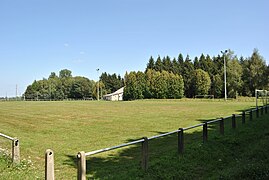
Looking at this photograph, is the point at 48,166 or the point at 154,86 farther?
the point at 154,86

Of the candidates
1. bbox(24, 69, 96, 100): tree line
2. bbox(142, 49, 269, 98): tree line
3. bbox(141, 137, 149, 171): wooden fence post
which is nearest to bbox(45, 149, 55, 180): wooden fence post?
bbox(141, 137, 149, 171): wooden fence post

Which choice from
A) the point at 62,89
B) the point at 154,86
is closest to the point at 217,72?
the point at 154,86

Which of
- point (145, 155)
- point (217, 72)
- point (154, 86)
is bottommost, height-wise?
point (145, 155)

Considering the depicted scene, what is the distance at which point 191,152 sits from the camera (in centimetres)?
903

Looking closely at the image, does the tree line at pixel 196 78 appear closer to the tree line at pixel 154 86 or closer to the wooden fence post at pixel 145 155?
the tree line at pixel 154 86

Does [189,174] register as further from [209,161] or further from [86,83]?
[86,83]

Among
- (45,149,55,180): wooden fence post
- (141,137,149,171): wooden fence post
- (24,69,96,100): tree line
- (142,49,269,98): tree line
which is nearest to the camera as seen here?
(45,149,55,180): wooden fence post

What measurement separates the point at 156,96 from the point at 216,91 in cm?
1814

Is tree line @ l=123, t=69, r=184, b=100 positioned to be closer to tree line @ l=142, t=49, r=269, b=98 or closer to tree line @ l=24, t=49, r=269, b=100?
tree line @ l=24, t=49, r=269, b=100

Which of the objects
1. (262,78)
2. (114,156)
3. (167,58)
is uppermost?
(167,58)

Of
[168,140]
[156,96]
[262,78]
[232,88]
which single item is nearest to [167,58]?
[156,96]

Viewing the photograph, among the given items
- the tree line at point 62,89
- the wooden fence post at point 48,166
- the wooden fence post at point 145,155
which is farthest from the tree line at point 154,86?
the wooden fence post at point 48,166

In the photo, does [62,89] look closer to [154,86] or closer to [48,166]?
[154,86]

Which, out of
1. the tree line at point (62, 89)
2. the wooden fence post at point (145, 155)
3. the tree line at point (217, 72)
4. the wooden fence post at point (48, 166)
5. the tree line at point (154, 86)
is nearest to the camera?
the wooden fence post at point (48, 166)
